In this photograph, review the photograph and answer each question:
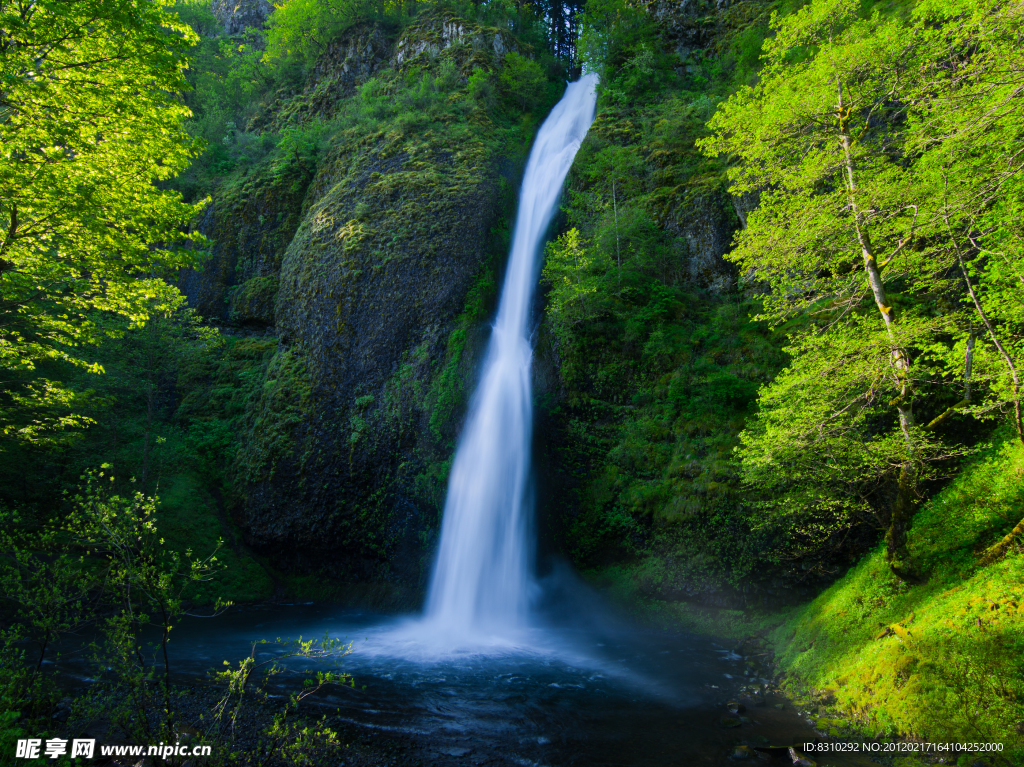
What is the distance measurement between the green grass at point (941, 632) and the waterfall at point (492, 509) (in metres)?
6.54

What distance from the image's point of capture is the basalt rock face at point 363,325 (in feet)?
47.4

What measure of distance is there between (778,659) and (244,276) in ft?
77.2

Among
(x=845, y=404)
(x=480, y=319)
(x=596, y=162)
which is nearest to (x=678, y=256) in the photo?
(x=596, y=162)

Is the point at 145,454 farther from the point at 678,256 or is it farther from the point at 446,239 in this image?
the point at 678,256

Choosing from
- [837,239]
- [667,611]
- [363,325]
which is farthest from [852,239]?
[363,325]

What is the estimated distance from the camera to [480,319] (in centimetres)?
1602

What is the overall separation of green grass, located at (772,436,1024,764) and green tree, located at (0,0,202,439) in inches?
434

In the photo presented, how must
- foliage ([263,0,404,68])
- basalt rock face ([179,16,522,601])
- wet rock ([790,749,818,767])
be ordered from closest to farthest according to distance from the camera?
wet rock ([790,749,818,767]) → basalt rock face ([179,16,522,601]) → foliage ([263,0,404,68])

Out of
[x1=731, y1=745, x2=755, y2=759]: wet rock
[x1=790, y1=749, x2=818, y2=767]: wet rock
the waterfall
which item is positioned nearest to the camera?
[x1=790, y1=749, x2=818, y2=767]: wet rock

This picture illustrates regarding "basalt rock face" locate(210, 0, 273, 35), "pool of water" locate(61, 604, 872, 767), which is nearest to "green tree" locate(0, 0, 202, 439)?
"pool of water" locate(61, 604, 872, 767)

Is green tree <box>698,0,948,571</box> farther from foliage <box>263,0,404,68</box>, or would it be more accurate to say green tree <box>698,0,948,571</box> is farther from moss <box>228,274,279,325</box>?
foliage <box>263,0,404,68</box>

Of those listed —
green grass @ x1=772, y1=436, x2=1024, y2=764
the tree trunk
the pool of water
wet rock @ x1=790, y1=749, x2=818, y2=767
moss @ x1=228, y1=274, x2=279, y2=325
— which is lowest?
the pool of water

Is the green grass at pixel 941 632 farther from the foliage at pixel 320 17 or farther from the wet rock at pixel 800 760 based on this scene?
the foliage at pixel 320 17

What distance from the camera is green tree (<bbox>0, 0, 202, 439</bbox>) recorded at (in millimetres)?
5898
